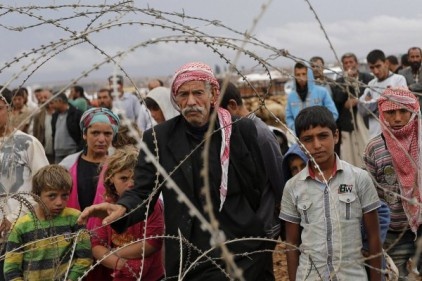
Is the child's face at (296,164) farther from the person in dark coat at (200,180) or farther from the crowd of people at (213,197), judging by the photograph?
the person in dark coat at (200,180)

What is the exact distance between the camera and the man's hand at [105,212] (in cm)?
286

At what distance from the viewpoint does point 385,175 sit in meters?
3.78

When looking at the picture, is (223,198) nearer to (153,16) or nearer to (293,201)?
(293,201)

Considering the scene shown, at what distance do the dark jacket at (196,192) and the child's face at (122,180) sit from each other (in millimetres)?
469

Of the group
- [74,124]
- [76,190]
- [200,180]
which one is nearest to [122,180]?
[76,190]

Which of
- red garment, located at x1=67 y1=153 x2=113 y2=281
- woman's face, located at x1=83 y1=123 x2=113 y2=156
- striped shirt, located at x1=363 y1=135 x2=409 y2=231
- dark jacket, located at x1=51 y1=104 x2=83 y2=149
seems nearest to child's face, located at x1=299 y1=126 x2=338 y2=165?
striped shirt, located at x1=363 y1=135 x2=409 y2=231

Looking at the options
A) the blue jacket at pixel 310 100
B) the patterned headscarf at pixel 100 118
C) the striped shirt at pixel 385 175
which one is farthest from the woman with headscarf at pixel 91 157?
the blue jacket at pixel 310 100

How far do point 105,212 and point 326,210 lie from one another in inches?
40.2

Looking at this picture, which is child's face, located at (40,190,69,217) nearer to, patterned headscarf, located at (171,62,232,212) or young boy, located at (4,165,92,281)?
young boy, located at (4,165,92,281)

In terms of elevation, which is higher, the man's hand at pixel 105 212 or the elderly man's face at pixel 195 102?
the elderly man's face at pixel 195 102

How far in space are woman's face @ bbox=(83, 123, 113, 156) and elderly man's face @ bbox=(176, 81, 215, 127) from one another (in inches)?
56.2

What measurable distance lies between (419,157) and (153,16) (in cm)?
174

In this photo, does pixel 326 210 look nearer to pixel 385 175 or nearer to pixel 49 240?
pixel 385 175

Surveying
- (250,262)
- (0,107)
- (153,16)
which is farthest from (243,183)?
(0,107)
